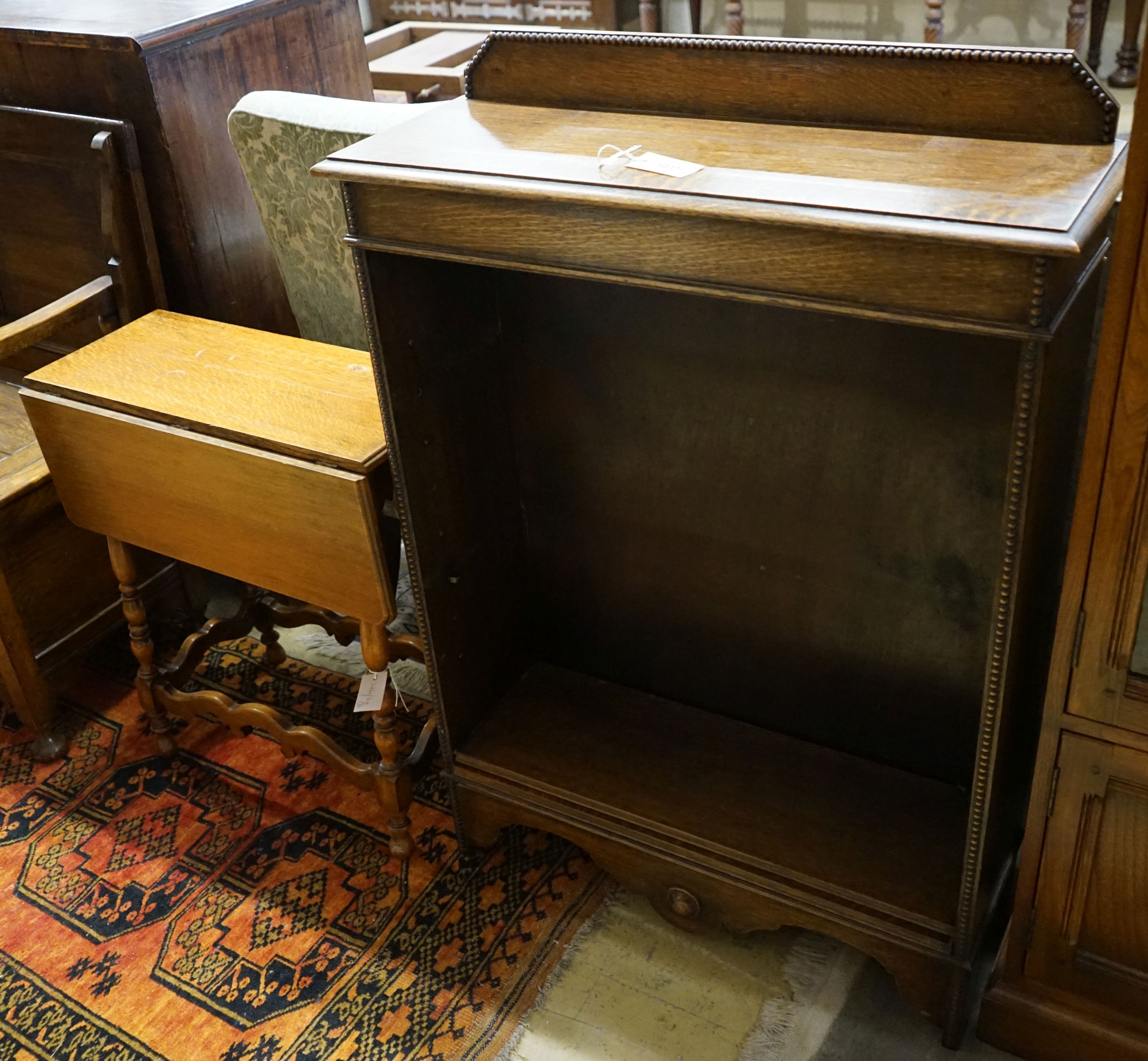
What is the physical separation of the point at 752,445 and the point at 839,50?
1.77ft

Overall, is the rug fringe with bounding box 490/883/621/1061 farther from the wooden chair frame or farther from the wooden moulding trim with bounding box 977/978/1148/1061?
the wooden chair frame

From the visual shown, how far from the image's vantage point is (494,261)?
1.33 metres

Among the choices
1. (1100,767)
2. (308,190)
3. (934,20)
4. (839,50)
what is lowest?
(1100,767)

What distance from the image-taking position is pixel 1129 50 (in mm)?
3482

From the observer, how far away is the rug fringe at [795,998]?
1.62 meters

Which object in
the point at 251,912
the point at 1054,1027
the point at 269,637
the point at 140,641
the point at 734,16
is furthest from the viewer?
the point at 734,16

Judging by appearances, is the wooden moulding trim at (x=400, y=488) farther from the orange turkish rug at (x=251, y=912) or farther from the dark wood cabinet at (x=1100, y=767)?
the dark wood cabinet at (x=1100, y=767)

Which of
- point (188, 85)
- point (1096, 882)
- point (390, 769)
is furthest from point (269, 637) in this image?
point (1096, 882)

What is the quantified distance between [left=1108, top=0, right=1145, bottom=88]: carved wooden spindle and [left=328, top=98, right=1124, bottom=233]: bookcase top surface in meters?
2.67

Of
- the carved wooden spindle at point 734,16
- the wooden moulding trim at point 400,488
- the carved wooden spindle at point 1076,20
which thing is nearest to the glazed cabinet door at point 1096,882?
the wooden moulding trim at point 400,488

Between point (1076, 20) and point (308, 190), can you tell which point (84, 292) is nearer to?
point (308, 190)

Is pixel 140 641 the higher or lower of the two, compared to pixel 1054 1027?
higher

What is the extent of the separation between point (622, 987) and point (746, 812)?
0.32m

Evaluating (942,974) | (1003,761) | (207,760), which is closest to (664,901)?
(942,974)
